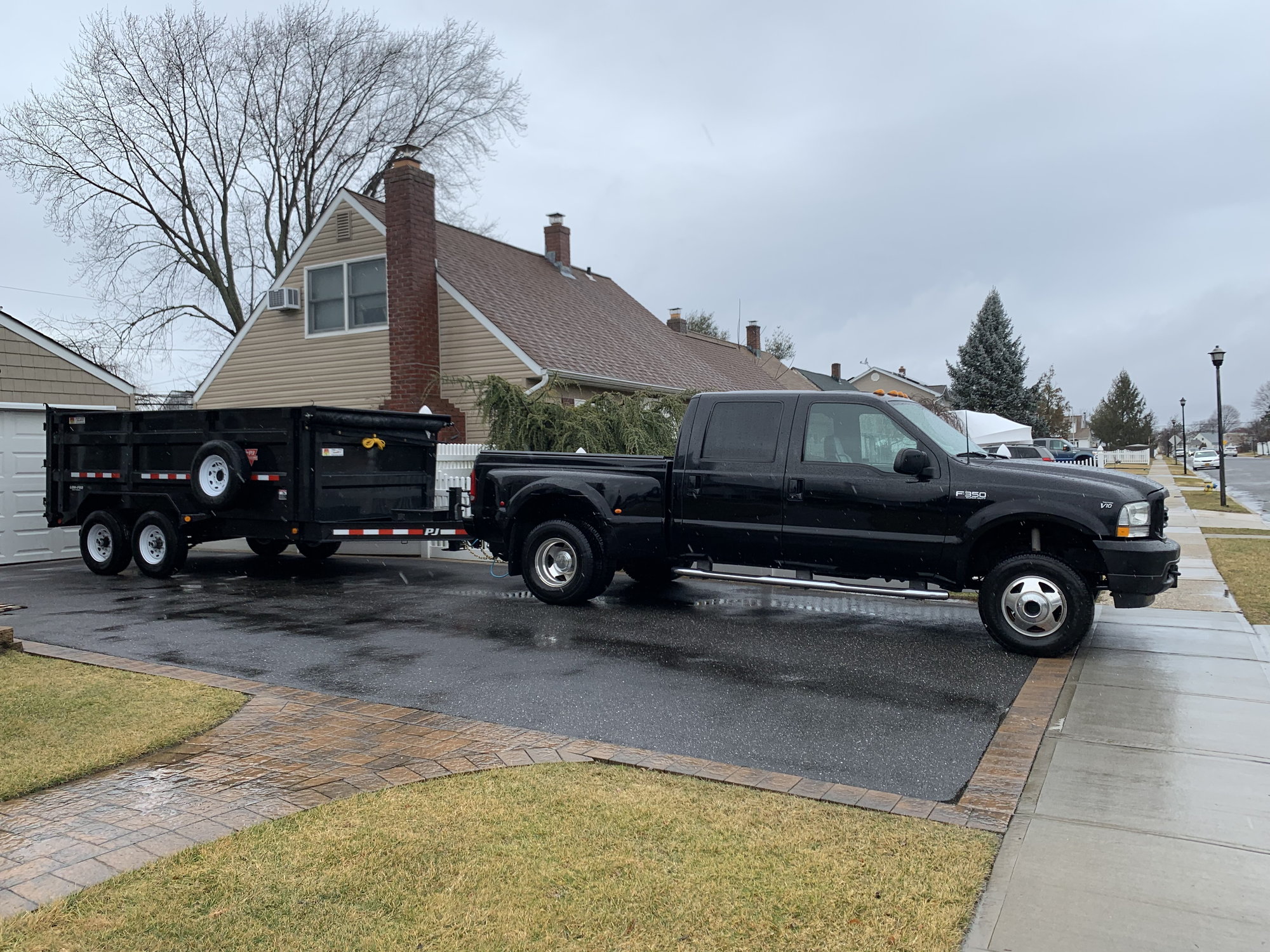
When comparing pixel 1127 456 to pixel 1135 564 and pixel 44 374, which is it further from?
pixel 1135 564

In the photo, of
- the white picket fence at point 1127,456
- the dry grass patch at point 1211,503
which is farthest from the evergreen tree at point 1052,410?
the dry grass patch at point 1211,503

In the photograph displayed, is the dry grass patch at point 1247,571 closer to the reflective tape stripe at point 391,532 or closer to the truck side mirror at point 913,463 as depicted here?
the truck side mirror at point 913,463

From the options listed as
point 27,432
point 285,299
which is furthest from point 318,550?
point 285,299

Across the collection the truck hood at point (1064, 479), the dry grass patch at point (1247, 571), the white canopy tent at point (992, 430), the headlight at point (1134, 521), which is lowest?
the dry grass patch at point (1247, 571)

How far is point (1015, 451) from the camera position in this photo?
23938 mm

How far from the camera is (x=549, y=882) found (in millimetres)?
3691

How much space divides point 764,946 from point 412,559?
12250 millimetres

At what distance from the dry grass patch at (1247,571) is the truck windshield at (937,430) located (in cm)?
308

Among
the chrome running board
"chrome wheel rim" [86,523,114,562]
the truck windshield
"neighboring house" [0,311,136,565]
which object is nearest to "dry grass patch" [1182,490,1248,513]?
the truck windshield

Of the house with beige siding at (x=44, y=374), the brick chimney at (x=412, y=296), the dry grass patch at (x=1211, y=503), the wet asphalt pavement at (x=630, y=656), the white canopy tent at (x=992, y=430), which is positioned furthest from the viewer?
the dry grass patch at (x=1211, y=503)

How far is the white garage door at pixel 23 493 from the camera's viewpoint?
1539 centimetres

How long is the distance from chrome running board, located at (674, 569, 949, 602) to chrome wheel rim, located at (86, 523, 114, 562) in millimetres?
8361

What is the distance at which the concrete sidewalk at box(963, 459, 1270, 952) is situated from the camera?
3.37 meters

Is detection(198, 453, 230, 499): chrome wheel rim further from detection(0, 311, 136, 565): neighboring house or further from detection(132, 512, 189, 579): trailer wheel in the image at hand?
detection(0, 311, 136, 565): neighboring house
